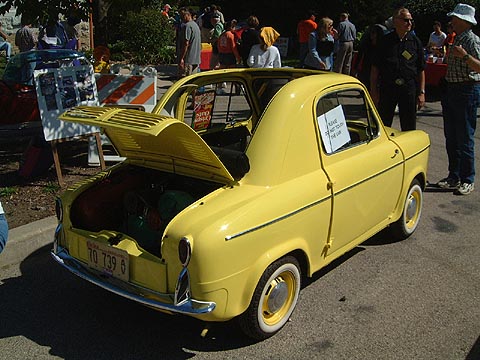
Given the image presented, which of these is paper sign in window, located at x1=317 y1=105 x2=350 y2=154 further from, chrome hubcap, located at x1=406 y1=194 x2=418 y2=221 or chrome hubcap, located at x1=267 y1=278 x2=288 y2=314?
chrome hubcap, located at x1=406 y1=194 x2=418 y2=221

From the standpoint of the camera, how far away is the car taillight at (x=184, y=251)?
326cm

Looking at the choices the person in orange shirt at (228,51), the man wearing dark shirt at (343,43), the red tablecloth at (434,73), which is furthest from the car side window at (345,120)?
the red tablecloth at (434,73)

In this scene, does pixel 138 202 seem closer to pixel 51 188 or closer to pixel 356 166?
pixel 356 166

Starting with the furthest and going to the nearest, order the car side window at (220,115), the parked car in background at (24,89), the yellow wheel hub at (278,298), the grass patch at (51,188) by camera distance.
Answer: the parked car in background at (24,89)
the grass patch at (51,188)
the car side window at (220,115)
the yellow wheel hub at (278,298)

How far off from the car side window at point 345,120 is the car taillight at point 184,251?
1387mm

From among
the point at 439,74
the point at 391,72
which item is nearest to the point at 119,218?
the point at 391,72

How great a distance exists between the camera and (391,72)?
22.4 ft

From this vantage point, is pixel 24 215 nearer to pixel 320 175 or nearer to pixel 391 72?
pixel 320 175

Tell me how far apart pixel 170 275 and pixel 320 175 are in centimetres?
130

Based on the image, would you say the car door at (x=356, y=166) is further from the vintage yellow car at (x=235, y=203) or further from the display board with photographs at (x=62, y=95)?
the display board with photographs at (x=62, y=95)

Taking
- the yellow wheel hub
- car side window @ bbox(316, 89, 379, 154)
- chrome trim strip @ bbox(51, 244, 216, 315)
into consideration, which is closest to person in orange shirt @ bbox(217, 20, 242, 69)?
car side window @ bbox(316, 89, 379, 154)

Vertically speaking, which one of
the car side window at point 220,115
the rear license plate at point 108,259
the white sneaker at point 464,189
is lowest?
the white sneaker at point 464,189

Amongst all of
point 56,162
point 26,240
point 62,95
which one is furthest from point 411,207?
point 62,95

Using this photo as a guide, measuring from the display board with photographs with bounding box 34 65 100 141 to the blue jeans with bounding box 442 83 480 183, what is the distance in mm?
4138
